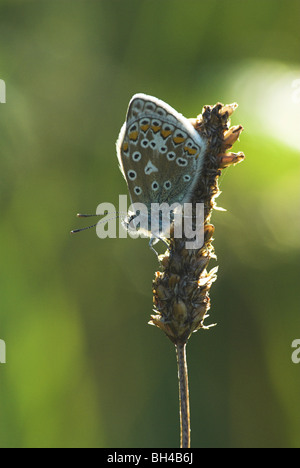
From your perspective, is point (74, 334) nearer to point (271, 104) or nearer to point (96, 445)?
point (96, 445)

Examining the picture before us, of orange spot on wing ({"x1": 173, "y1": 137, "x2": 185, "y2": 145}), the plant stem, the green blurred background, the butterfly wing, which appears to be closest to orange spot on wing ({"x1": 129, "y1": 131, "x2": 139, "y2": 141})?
the butterfly wing

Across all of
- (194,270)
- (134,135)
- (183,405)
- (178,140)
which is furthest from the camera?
(134,135)

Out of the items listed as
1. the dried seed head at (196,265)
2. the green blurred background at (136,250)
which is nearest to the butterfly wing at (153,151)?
the dried seed head at (196,265)

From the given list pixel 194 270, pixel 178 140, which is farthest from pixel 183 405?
pixel 178 140

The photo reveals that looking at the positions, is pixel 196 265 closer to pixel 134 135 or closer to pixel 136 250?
pixel 134 135

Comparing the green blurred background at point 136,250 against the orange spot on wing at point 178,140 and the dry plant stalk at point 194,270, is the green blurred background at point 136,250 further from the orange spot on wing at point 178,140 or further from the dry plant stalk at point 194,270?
the dry plant stalk at point 194,270

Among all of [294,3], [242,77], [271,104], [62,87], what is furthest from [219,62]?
[62,87]
